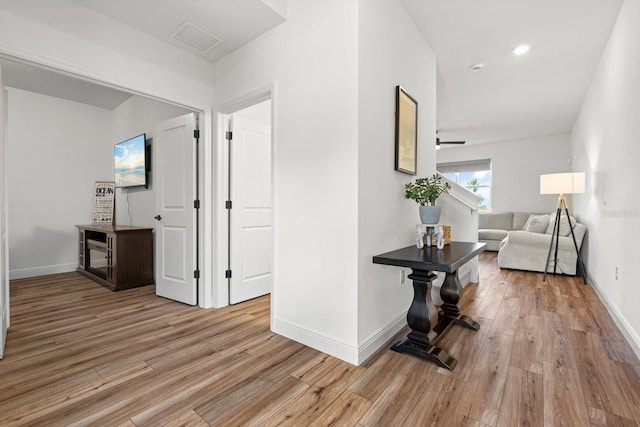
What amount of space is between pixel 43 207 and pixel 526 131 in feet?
29.0

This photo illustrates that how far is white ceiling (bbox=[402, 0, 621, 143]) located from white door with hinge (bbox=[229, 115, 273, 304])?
183 centimetres

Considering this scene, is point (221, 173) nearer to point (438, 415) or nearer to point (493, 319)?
point (438, 415)

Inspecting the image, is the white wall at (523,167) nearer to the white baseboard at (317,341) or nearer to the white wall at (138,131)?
the white baseboard at (317,341)

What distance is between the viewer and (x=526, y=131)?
639cm

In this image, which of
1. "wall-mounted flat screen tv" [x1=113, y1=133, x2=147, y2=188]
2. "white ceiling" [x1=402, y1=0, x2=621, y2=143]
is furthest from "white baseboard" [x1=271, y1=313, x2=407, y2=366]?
"wall-mounted flat screen tv" [x1=113, y1=133, x2=147, y2=188]

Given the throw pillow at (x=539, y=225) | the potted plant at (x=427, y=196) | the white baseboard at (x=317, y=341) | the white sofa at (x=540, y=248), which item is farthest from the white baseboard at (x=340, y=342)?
the throw pillow at (x=539, y=225)

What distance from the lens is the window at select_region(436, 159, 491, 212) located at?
7.57 meters

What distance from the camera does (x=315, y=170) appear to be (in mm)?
2115

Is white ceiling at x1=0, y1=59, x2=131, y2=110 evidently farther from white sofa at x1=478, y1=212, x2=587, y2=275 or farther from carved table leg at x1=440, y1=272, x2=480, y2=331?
white sofa at x1=478, y1=212, x2=587, y2=275

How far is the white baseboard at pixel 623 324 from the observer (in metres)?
2.02

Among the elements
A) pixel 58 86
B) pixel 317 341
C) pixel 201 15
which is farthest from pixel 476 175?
pixel 58 86

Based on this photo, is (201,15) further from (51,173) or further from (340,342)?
(51,173)

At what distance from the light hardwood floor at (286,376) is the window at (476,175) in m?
5.29

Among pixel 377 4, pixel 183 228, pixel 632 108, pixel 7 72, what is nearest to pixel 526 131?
pixel 632 108
